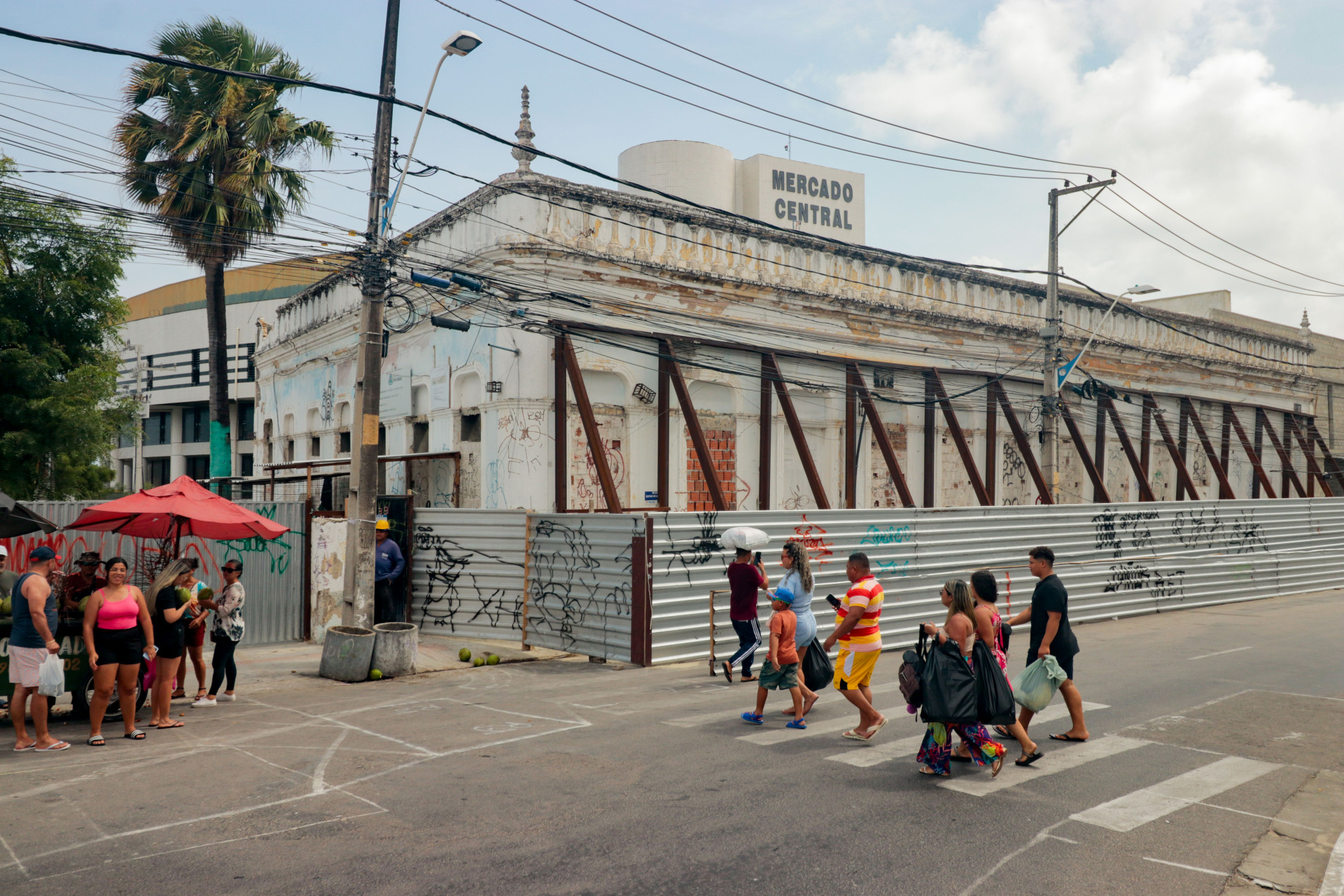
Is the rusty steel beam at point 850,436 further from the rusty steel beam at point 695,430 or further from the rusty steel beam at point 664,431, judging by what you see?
the rusty steel beam at point 664,431

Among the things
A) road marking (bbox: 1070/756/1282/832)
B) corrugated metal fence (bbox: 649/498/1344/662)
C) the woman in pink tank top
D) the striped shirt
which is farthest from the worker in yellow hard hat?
road marking (bbox: 1070/756/1282/832)

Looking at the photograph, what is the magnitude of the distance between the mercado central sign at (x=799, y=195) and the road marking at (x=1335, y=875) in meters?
22.7

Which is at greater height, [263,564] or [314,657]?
[263,564]

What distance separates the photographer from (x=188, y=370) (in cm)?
5019

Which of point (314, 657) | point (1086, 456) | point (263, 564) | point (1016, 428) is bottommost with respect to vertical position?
point (314, 657)

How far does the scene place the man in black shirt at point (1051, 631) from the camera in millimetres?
7867

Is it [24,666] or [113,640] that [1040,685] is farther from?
[24,666]

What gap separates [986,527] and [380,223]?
1168 centimetres

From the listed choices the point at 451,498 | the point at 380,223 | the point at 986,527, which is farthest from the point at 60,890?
the point at 986,527

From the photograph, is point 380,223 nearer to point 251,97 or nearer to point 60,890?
point 60,890

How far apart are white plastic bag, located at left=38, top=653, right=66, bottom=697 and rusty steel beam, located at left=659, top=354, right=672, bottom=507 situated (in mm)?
10736

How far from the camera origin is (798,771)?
283 inches

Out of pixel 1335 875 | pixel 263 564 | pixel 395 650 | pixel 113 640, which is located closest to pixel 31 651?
pixel 113 640

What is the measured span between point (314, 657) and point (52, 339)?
11.6 meters
